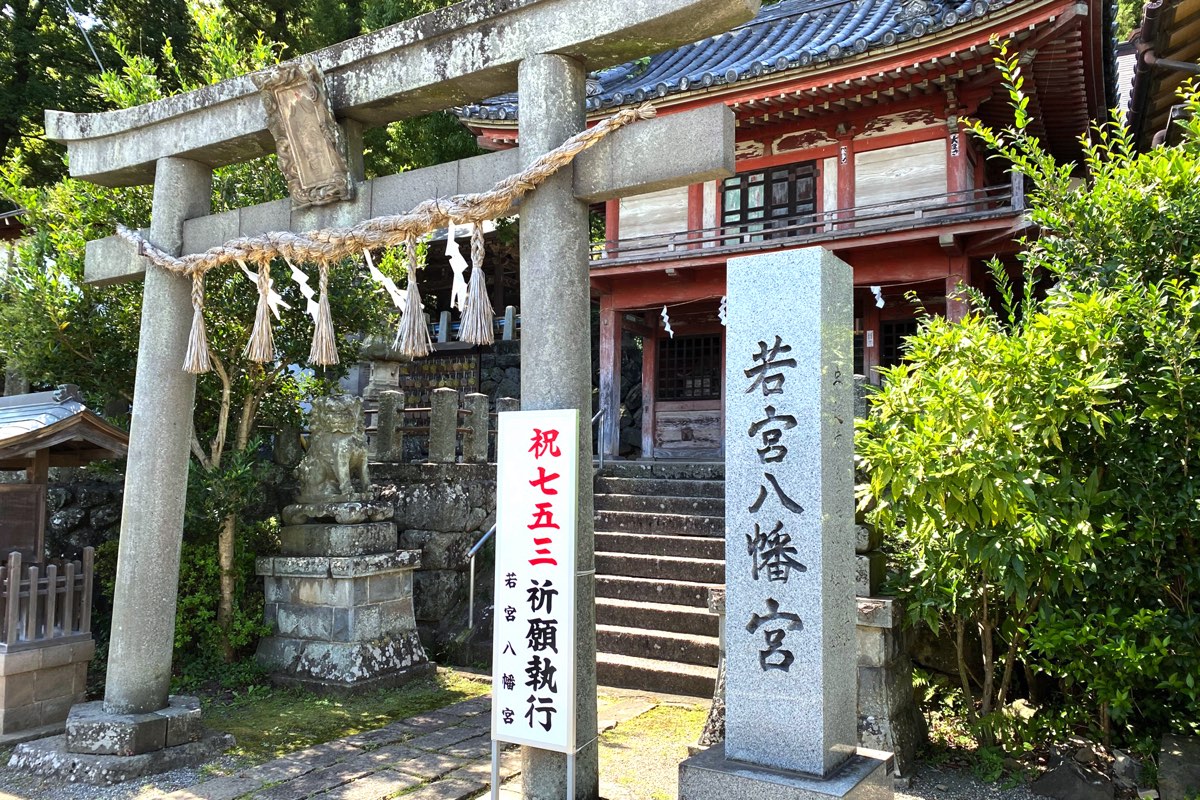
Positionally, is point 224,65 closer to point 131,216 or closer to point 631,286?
point 131,216

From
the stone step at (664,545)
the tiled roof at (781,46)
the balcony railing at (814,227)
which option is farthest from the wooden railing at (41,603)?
the balcony railing at (814,227)

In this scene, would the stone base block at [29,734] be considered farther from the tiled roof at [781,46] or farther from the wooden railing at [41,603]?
the tiled roof at [781,46]

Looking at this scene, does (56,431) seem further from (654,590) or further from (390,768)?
(654,590)

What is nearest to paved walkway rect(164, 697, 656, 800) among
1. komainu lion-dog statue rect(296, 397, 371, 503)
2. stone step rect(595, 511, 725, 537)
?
komainu lion-dog statue rect(296, 397, 371, 503)

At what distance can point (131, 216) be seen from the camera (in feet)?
25.0

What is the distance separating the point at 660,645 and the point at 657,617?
382mm

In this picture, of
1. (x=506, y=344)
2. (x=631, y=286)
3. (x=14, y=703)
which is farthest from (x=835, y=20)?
(x=14, y=703)

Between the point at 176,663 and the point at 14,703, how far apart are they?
6.43 feet

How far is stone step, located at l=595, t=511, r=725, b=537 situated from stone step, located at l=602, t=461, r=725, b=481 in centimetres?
147

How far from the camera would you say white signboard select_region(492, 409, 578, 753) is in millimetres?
3654

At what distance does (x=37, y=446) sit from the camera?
5793 millimetres

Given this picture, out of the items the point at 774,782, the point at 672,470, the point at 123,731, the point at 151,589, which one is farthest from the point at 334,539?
the point at 774,782

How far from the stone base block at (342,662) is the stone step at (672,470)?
4.32 metres

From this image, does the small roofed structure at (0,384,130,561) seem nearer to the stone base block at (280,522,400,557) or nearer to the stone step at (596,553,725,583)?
the stone base block at (280,522,400,557)
